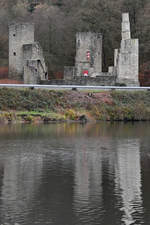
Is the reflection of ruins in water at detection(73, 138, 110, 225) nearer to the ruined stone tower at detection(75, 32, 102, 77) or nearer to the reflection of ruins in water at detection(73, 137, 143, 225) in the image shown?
the reflection of ruins in water at detection(73, 137, 143, 225)

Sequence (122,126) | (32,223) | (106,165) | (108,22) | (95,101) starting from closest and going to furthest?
1. (32,223)
2. (106,165)
3. (122,126)
4. (95,101)
5. (108,22)

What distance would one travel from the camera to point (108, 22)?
64.9 meters

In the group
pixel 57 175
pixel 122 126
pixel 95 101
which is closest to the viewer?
pixel 57 175

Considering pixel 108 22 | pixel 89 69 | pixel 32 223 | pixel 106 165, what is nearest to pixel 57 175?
pixel 106 165

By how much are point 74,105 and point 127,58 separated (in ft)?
28.5

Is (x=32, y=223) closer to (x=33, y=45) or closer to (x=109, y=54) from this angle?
(x=33, y=45)

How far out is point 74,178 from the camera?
21.9 m

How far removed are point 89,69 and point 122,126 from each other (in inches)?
627

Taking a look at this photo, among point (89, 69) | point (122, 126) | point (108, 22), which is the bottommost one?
point (122, 126)

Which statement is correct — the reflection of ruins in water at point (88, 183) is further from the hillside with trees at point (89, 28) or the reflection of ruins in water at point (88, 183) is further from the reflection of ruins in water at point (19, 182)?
the hillside with trees at point (89, 28)

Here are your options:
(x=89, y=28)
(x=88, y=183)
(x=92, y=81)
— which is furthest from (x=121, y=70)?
(x=88, y=183)

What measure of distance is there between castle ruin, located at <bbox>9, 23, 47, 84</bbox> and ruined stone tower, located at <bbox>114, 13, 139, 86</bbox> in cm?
730

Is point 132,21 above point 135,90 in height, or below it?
above

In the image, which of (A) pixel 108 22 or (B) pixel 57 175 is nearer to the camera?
(B) pixel 57 175
